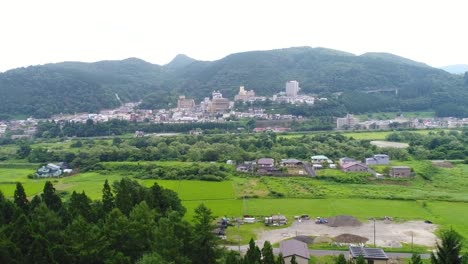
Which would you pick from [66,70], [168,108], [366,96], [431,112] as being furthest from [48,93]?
[431,112]

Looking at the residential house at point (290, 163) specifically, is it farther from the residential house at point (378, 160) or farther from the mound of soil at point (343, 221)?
the mound of soil at point (343, 221)

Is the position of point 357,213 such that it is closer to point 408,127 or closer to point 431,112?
point 408,127

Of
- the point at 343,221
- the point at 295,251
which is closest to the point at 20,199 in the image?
the point at 295,251

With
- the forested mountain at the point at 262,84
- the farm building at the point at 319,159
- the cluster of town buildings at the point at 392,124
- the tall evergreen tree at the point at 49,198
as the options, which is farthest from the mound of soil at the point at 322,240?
the forested mountain at the point at 262,84

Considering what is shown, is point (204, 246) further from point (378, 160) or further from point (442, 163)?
point (442, 163)

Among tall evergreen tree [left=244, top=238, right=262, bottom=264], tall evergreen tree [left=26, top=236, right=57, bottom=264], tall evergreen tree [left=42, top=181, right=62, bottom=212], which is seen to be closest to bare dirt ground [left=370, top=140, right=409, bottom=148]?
tall evergreen tree [left=244, top=238, right=262, bottom=264]

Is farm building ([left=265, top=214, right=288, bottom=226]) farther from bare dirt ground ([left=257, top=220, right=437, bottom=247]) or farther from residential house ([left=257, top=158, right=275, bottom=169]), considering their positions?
residential house ([left=257, top=158, right=275, bottom=169])
